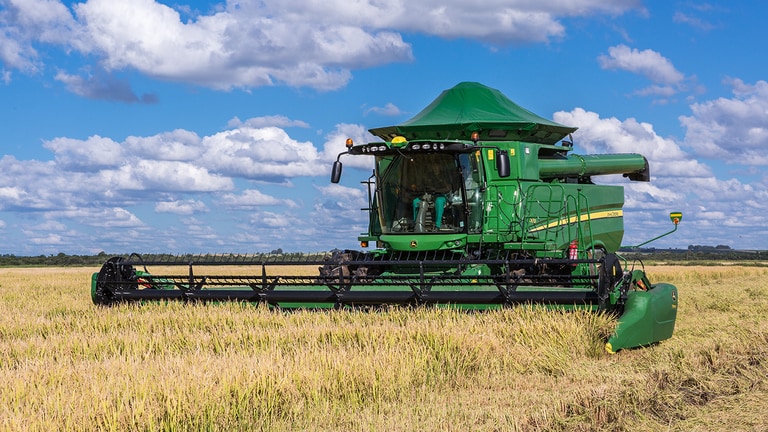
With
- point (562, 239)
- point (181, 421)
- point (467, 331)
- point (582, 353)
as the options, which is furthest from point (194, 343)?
point (562, 239)

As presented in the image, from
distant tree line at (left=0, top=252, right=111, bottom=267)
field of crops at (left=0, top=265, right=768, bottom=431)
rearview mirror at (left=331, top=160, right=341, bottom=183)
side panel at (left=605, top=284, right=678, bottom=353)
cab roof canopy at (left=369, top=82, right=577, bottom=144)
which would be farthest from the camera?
distant tree line at (left=0, top=252, right=111, bottom=267)

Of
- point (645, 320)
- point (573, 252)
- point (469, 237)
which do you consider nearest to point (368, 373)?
point (645, 320)

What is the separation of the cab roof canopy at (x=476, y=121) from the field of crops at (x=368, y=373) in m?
3.89

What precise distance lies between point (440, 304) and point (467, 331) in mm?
1504

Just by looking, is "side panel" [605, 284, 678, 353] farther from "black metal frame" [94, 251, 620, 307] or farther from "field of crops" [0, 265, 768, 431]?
"black metal frame" [94, 251, 620, 307]

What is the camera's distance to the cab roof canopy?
39.0 feet

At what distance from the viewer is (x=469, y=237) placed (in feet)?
35.0

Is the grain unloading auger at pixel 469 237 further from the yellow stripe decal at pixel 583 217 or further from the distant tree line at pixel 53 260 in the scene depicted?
the distant tree line at pixel 53 260

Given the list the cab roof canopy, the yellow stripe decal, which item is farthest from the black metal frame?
the cab roof canopy

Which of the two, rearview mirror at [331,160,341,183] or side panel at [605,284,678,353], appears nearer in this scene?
side panel at [605,284,678,353]

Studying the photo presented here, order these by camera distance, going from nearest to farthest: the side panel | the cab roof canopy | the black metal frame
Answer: the side panel → the black metal frame → the cab roof canopy

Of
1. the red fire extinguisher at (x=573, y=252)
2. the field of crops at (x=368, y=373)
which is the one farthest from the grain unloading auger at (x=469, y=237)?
the field of crops at (x=368, y=373)

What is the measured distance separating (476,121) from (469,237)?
1941mm

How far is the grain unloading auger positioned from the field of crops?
439mm
